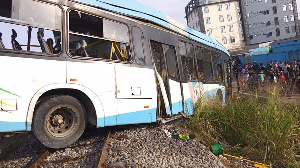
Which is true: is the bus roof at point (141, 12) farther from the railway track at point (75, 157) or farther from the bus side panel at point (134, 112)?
the railway track at point (75, 157)

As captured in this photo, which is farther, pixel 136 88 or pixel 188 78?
pixel 188 78

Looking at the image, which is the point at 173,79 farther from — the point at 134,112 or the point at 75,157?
the point at 75,157

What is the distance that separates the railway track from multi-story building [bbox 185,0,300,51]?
172 feet

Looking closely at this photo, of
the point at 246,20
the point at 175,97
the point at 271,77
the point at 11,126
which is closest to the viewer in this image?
the point at 11,126

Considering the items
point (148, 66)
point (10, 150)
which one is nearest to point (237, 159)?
point (148, 66)

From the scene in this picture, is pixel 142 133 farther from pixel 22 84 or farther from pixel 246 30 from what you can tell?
pixel 246 30

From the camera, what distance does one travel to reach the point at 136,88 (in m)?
5.18

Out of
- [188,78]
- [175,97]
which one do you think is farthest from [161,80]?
[188,78]

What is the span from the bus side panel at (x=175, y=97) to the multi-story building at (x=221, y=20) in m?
51.7

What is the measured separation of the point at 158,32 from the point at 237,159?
11.6 feet

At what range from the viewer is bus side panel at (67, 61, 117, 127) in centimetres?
425

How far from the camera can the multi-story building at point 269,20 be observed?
50.4 m

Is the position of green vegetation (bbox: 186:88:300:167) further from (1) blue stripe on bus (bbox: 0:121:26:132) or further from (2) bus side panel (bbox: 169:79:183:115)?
(1) blue stripe on bus (bbox: 0:121:26:132)

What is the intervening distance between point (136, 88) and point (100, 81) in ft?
3.01
